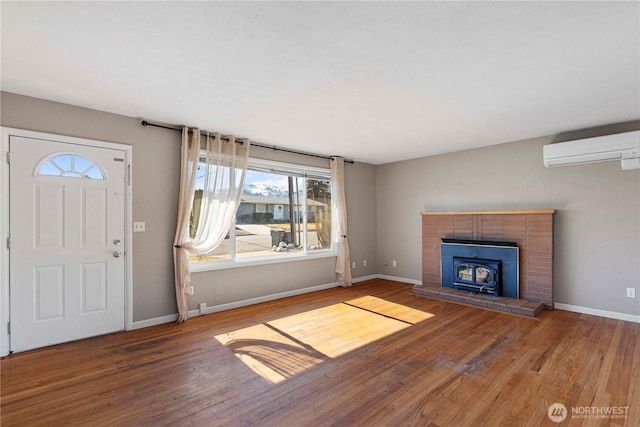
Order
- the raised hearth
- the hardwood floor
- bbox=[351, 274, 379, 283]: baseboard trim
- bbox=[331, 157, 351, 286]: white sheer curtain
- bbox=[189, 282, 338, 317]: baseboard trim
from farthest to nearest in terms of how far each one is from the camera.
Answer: bbox=[351, 274, 379, 283]: baseboard trim, bbox=[331, 157, 351, 286]: white sheer curtain, bbox=[189, 282, 338, 317]: baseboard trim, the raised hearth, the hardwood floor

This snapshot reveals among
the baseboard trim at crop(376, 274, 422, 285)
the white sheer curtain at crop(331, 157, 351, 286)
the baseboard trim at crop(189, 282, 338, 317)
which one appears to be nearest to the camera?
the baseboard trim at crop(189, 282, 338, 317)

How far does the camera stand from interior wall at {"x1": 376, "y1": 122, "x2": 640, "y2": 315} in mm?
3865

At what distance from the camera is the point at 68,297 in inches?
125

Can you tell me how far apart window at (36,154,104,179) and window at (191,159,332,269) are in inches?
45.2

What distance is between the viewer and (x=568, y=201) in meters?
4.26

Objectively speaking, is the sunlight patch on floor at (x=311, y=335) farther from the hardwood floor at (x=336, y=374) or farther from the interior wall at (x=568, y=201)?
the interior wall at (x=568, y=201)

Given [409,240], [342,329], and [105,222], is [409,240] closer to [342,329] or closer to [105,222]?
[342,329]

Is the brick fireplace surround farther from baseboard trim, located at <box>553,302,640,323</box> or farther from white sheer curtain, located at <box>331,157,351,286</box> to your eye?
white sheer curtain, located at <box>331,157,351,286</box>

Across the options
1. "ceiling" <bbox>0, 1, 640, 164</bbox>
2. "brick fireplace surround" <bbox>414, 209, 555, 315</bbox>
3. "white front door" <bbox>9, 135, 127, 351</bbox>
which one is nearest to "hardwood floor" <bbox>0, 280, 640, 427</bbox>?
"white front door" <bbox>9, 135, 127, 351</bbox>

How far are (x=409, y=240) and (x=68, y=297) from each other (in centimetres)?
530

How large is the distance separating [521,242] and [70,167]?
5848 mm

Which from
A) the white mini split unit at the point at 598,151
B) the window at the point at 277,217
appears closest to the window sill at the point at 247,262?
the window at the point at 277,217

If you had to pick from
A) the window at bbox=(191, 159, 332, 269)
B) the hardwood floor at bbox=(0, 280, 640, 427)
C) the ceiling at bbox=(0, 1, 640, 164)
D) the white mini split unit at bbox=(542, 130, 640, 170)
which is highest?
the ceiling at bbox=(0, 1, 640, 164)

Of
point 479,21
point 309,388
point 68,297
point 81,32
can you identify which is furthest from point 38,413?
point 479,21
